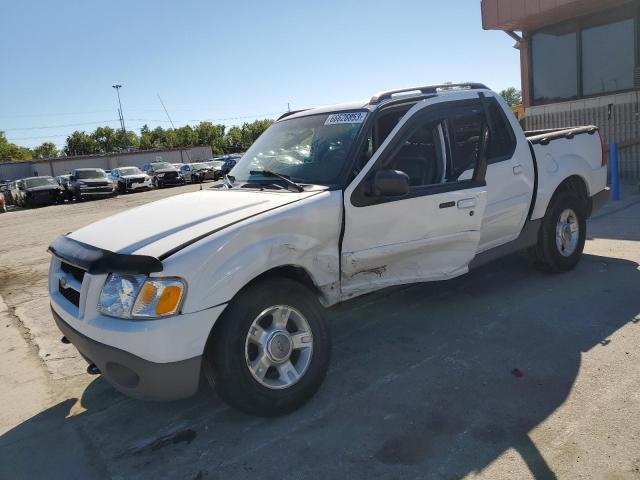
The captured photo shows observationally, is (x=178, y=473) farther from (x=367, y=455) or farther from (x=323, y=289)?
(x=323, y=289)

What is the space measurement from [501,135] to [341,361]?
247cm

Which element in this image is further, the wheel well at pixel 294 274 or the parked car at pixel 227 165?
the parked car at pixel 227 165

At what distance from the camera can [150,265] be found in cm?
271

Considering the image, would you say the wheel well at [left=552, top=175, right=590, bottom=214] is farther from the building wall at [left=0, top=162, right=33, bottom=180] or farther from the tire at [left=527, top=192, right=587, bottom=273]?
the building wall at [left=0, top=162, right=33, bottom=180]

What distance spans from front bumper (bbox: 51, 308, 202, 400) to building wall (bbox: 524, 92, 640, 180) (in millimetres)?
10622

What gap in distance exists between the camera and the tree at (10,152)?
89.5 meters

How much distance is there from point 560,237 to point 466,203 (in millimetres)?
1838

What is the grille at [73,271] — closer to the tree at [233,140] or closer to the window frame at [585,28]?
the window frame at [585,28]

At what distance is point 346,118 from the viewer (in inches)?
156

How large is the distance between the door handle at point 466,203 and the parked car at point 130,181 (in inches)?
1096

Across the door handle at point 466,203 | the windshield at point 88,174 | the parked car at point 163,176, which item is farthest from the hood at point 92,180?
the door handle at point 466,203

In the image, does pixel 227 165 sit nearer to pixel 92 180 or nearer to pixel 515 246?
pixel 92 180

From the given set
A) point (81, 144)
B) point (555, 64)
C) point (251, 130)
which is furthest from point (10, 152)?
point (555, 64)

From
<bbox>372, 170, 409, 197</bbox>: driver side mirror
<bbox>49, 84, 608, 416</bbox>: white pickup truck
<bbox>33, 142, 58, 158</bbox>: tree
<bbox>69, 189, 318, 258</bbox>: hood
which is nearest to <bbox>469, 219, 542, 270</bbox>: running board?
<bbox>49, 84, 608, 416</bbox>: white pickup truck
